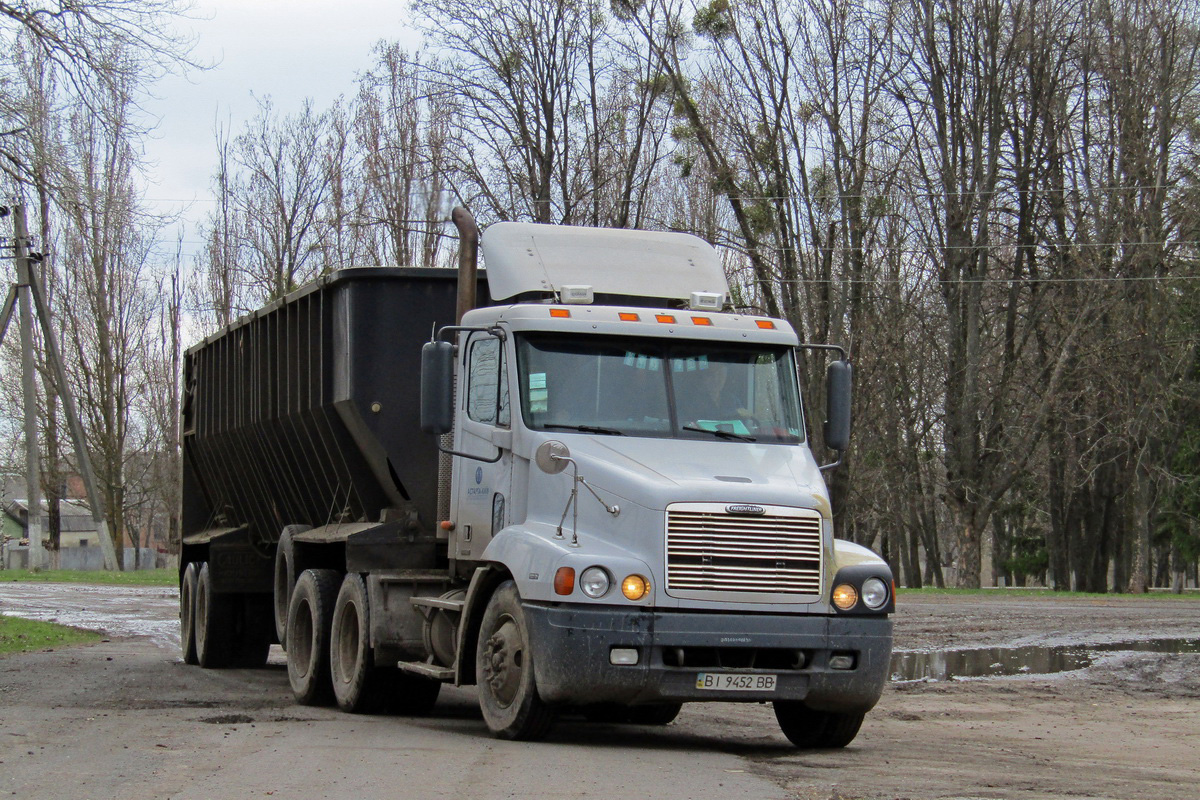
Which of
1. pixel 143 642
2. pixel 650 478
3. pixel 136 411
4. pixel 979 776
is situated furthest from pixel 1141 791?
pixel 136 411

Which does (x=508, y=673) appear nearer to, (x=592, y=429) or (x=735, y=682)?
(x=735, y=682)

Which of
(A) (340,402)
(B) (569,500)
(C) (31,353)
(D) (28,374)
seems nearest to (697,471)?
(B) (569,500)

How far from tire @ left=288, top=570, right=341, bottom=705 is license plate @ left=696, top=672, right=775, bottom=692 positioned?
4396 millimetres

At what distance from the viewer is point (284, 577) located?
14.5 m

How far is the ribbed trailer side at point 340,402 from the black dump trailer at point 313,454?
0.04 feet

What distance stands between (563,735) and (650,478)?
2173 millimetres

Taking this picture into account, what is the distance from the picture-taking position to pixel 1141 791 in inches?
331

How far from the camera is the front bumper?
9.36 meters

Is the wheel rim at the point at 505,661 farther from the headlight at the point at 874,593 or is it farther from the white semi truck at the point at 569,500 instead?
the headlight at the point at 874,593

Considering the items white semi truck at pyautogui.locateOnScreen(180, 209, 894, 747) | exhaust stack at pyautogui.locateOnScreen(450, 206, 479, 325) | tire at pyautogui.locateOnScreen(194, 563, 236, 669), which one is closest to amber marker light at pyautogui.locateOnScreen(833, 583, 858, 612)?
white semi truck at pyautogui.locateOnScreen(180, 209, 894, 747)

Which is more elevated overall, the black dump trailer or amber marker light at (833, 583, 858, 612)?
the black dump trailer

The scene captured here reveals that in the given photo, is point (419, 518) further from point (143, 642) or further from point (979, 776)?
point (143, 642)

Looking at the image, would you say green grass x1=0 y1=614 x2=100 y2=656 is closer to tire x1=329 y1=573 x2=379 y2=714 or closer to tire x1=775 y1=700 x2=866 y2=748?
tire x1=329 y1=573 x2=379 y2=714

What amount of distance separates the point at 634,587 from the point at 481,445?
207 centimetres
